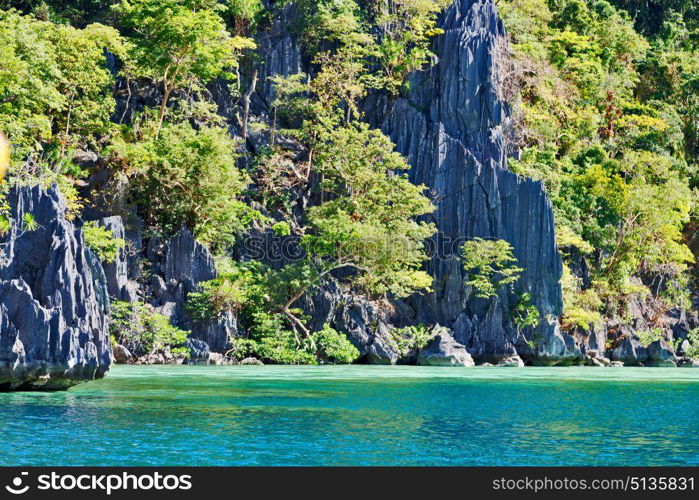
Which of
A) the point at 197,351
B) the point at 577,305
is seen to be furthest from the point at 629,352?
the point at 197,351

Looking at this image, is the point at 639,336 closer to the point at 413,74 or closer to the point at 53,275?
the point at 413,74

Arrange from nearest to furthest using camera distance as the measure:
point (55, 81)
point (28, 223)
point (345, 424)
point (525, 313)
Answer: point (345, 424) → point (28, 223) → point (55, 81) → point (525, 313)

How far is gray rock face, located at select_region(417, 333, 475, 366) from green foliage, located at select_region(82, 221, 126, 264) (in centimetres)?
1172

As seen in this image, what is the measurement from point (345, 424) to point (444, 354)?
67.6ft

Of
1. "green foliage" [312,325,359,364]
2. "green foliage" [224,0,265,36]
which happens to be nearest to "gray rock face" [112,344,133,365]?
"green foliage" [312,325,359,364]

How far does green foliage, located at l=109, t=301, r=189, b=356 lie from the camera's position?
29031mm

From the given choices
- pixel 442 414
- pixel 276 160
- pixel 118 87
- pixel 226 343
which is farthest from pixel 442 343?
pixel 442 414

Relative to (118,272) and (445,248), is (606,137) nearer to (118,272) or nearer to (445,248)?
(445,248)

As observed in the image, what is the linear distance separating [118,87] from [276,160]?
7062 mm

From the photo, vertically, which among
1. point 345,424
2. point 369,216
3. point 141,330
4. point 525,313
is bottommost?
point 345,424

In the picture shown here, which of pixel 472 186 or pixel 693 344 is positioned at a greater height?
pixel 472 186

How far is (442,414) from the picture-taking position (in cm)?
1498

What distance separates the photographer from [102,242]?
94.2 ft

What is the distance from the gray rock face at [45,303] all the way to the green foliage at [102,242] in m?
11.5
